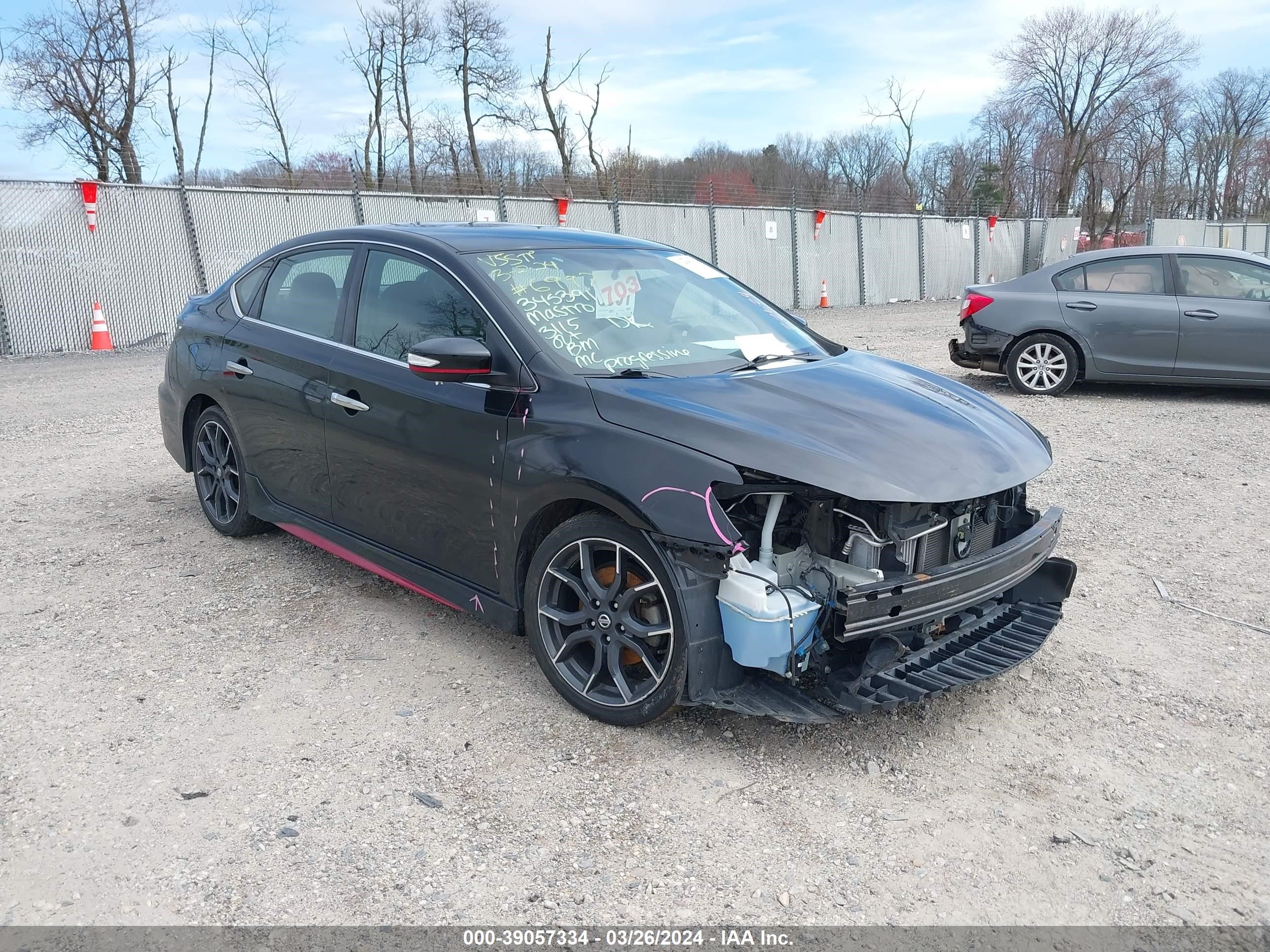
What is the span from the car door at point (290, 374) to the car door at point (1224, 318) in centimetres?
803

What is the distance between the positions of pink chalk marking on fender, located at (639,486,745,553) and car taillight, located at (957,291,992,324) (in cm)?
781

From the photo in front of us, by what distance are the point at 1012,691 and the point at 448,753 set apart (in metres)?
2.07

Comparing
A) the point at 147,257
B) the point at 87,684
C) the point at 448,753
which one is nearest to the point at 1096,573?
the point at 448,753

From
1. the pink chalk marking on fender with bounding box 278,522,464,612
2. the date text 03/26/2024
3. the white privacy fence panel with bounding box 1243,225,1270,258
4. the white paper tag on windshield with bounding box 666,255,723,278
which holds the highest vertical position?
the white privacy fence panel with bounding box 1243,225,1270,258

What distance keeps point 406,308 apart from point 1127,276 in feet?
26.1

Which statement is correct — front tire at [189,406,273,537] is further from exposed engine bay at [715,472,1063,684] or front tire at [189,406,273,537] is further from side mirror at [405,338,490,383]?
exposed engine bay at [715,472,1063,684]

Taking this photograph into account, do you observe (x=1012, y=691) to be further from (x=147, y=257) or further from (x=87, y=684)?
(x=147, y=257)

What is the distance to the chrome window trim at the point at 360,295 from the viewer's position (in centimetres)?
352

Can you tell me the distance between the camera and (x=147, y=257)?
50.0 ft

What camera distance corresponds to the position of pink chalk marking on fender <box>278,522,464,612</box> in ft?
12.8

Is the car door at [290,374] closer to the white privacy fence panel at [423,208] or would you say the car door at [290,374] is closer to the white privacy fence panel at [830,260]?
the white privacy fence panel at [423,208]

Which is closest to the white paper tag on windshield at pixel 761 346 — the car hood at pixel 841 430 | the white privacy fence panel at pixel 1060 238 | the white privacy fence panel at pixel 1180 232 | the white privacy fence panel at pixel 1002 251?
the car hood at pixel 841 430

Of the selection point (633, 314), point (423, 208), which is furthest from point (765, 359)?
point (423, 208)

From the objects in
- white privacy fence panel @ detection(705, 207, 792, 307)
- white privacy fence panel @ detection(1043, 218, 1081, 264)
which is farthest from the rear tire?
white privacy fence panel @ detection(1043, 218, 1081, 264)
